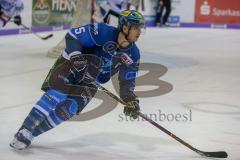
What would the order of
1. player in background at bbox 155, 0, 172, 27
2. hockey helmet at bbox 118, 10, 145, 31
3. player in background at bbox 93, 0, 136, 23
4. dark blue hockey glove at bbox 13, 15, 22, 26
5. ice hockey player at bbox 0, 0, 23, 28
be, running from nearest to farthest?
1. hockey helmet at bbox 118, 10, 145, 31
2. ice hockey player at bbox 0, 0, 23, 28
3. dark blue hockey glove at bbox 13, 15, 22, 26
4. player in background at bbox 93, 0, 136, 23
5. player in background at bbox 155, 0, 172, 27

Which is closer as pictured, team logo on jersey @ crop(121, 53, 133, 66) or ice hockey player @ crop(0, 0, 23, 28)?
team logo on jersey @ crop(121, 53, 133, 66)

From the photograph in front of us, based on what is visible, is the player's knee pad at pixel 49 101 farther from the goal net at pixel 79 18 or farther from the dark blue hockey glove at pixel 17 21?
the dark blue hockey glove at pixel 17 21

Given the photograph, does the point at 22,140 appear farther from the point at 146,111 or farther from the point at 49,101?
the point at 146,111

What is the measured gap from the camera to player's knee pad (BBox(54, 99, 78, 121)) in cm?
355

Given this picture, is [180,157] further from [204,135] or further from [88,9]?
[88,9]

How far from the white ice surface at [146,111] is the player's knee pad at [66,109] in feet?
0.68

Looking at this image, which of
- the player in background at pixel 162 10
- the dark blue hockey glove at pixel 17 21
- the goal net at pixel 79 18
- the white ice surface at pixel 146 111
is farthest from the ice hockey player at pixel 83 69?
the player in background at pixel 162 10

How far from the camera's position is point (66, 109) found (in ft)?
11.7

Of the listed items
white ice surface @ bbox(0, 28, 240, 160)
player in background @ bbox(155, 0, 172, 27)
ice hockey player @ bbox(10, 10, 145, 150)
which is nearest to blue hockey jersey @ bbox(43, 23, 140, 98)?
ice hockey player @ bbox(10, 10, 145, 150)

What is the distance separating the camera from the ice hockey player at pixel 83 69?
341 cm

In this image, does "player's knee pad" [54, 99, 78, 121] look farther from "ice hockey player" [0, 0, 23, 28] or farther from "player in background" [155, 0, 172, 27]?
"player in background" [155, 0, 172, 27]

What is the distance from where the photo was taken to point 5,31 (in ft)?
32.8

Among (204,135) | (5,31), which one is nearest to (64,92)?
(204,135)

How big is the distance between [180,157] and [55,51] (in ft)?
15.9
